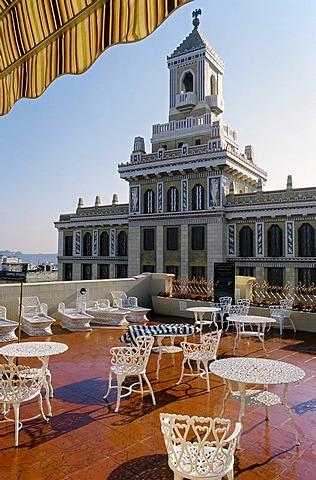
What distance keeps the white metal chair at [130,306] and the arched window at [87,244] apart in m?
20.5

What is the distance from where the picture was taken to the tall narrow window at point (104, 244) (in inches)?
1375

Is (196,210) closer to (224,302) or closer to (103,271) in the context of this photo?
(103,271)

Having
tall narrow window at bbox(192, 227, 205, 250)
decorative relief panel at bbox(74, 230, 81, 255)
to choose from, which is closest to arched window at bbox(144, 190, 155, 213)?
tall narrow window at bbox(192, 227, 205, 250)

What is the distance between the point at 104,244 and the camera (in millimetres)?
35156

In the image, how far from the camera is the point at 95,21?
247 cm

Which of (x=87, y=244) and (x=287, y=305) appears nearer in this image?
(x=287, y=305)

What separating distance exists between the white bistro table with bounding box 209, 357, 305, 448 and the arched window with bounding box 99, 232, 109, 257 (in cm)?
2965

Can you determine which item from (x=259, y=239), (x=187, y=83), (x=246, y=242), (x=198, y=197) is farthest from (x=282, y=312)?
(x=187, y=83)

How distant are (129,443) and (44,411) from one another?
5.69 feet

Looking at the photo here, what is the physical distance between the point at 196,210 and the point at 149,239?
4.83 m

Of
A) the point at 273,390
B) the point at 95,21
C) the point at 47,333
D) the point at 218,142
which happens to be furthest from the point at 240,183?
the point at 95,21

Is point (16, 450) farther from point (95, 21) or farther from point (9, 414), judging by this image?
point (95, 21)

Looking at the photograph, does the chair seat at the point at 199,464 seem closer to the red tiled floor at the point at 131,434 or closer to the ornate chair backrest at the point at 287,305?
the red tiled floor at the point at 131,434

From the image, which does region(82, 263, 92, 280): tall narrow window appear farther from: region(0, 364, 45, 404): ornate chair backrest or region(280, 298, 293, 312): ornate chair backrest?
region(0, 364, 45, 404): ornate chair backrest
